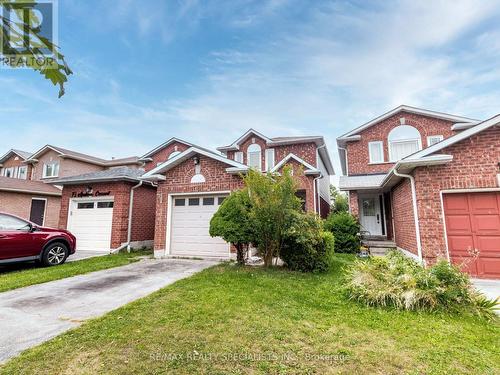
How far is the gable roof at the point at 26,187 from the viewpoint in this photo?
15991 mm

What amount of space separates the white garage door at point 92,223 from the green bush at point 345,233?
35.6ft

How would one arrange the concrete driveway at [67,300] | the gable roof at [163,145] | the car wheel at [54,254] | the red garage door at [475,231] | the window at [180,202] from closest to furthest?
the concrete driveway at [67,300], the red garage door at [475,231], the car wheel at [54,254], the window at [180,202], the gable roof at [163,145]

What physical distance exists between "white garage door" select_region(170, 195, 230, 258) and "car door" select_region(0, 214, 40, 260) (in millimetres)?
4582

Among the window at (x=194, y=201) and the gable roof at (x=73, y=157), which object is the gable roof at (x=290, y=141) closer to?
the window at (x=194, y=201)

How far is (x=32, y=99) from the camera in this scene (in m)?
4.93

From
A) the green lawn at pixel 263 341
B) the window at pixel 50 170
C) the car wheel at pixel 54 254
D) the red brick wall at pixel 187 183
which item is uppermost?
the window at pixel 50 170

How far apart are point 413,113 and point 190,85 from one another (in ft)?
42.9

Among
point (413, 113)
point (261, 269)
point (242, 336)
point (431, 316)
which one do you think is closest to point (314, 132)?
point (413, 113)

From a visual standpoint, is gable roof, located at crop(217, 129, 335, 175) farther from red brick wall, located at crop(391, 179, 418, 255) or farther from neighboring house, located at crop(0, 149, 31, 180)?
neighboring house, located at crop(0, 149, 31, 180)

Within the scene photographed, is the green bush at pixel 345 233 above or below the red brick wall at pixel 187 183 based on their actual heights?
below

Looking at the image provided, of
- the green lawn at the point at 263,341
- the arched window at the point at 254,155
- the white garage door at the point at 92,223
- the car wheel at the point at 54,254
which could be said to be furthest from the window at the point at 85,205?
the arched window at the point at 254,155

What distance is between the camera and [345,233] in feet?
39.5

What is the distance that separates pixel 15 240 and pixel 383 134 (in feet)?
57.8

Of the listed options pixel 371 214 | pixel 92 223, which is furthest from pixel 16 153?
pixel 371 214
